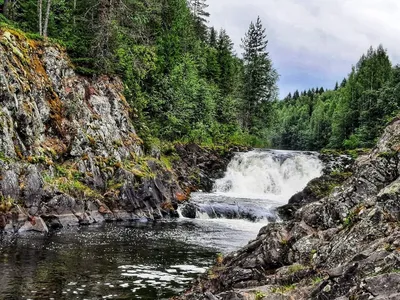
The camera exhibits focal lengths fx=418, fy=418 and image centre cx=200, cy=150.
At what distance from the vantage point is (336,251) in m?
10.6

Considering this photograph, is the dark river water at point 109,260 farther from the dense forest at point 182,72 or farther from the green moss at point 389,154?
the dense forest at point 182,72

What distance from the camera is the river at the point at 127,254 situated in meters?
14.6

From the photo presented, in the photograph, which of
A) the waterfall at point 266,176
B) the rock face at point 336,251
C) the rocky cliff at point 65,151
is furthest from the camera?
the waterfall at point 266,176

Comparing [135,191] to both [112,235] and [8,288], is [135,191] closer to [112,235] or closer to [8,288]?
[112,235]

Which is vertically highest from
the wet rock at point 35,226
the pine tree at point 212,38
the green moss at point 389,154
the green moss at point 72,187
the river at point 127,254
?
the pine tree at point 212,38

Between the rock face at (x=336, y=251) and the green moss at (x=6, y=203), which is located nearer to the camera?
the rock face at (x=336, y=251)

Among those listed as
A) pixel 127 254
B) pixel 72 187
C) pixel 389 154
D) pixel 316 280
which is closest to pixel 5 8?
pixel 72 187

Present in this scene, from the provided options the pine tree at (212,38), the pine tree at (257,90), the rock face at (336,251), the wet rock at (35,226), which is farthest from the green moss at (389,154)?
the pine tree at (212,38)

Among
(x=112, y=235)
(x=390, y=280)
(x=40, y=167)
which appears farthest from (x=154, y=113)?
(x=390, y=280)

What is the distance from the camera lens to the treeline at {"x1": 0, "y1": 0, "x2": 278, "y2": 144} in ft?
137

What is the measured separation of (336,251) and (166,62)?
53048mm

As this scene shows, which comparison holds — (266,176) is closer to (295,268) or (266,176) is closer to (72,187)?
(72,187)

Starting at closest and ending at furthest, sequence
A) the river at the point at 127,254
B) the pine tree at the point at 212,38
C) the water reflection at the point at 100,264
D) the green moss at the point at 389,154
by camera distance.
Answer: the green moss at the point at 389,154, the water reflection at the point at 100,264, the river at the point at 127,254, the pine tree at the point at 212,38

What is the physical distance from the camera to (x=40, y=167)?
28.2 metres
